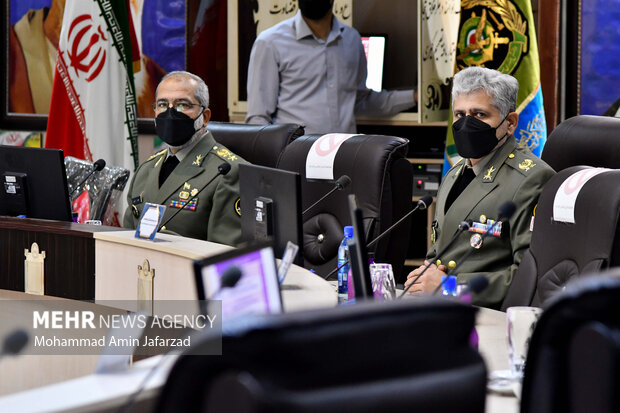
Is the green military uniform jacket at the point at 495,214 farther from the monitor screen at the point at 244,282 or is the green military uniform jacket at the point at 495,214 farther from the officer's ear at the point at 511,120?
the monitor screen at the point at 244,282

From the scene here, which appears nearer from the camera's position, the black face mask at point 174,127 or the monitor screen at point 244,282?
the monitor screen at point 244,282

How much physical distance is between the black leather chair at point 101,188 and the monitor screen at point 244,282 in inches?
78.8

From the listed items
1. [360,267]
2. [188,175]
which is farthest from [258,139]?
[360,267]

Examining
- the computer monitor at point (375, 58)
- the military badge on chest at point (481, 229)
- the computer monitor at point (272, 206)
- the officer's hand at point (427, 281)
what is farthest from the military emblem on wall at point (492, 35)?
the computer monitor at point (272, 206)

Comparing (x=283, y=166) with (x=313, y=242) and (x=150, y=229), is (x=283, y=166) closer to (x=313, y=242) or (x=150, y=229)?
(x=313, y=242)

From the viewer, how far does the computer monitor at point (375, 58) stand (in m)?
5.21

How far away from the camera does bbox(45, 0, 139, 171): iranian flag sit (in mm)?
4938

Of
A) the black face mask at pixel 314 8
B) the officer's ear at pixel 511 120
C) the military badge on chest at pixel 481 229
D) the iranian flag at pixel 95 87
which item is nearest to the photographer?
the military badge on chest at pixel 481 229

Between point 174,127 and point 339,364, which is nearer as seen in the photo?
point 339,364

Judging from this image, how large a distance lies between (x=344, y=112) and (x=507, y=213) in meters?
2.65

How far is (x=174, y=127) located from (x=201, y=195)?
12.7 inches

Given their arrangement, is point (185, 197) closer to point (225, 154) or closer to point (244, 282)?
point (225, 154)

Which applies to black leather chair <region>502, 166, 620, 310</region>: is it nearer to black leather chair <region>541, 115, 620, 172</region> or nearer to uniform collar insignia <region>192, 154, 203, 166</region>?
black leather chair <region>541, 115, 620, 172</region>

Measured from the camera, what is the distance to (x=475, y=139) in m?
2.80
